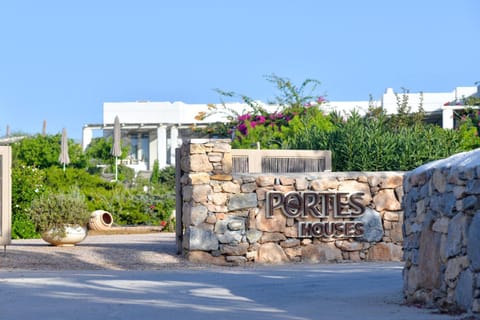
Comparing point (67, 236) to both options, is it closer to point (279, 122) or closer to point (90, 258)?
point (90, 258)

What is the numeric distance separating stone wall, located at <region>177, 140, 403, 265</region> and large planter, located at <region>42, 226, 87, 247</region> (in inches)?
92.4

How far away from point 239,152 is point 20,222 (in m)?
10.3

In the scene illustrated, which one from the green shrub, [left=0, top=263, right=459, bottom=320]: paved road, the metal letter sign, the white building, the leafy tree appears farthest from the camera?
the white building

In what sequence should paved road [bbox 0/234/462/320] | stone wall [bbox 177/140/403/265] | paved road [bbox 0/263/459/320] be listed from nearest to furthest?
1. paved road [bbox 0/263/459/320]
2. paved road [bbox 0/234/462/320]
3. stone wall [bbox 177/140/403/265]

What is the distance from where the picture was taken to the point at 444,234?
35.6ft

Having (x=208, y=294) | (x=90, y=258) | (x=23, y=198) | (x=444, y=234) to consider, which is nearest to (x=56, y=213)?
(x=90, y=258)

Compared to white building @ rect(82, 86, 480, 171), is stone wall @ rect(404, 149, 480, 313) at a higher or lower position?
lower

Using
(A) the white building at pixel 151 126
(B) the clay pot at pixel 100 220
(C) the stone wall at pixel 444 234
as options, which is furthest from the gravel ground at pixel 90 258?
(A) the white building at pixel 151 126

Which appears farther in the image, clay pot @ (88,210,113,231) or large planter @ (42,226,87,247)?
clay pot @ (88,210,113,231)

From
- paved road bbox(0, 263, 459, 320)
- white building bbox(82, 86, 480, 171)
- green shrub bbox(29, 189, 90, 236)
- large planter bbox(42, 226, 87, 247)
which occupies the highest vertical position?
white building bbox(82, 86, 480, 171)

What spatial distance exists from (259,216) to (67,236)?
427 cm

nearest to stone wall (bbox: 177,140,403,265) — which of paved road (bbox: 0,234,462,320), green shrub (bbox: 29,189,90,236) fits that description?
paved road (bbox: 0,234,462,320)

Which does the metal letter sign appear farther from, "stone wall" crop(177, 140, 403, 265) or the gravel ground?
the gravel ground

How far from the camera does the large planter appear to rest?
818 inches
